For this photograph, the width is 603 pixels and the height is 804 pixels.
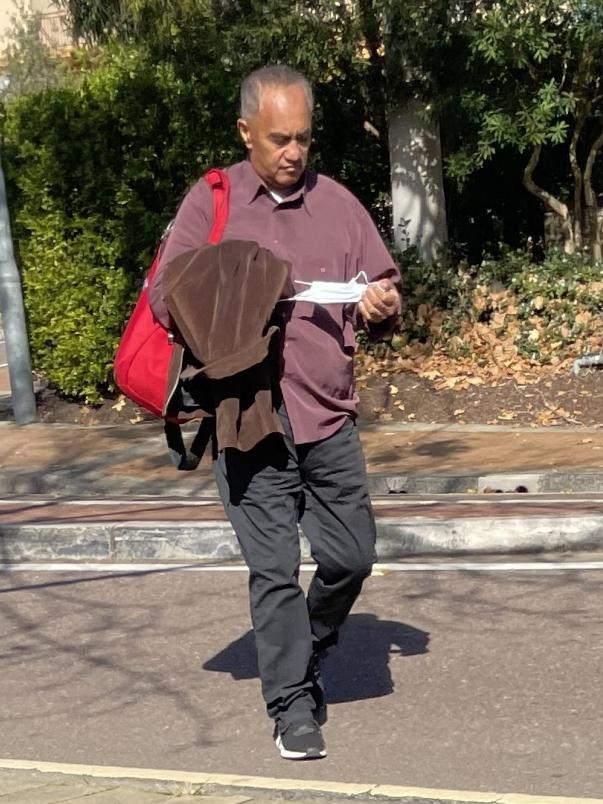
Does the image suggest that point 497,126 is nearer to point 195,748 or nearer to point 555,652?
point 555,652

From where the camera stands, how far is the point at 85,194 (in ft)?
43.2

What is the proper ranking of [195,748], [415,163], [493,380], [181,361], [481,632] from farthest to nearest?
[415,163]
[493,380]
[481,632]
[195,748]
[181,361]

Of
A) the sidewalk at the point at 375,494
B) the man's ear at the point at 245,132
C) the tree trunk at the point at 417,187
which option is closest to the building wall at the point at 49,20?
the tree trunk at the point at 417,187

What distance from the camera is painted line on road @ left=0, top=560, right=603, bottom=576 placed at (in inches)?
287

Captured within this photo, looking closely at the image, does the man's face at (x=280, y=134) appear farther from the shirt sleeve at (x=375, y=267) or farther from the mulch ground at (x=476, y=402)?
Answer: the mulch ground at (x=476, y=402)

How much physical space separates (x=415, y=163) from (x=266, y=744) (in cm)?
1100

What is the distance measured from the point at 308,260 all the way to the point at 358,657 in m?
1.79

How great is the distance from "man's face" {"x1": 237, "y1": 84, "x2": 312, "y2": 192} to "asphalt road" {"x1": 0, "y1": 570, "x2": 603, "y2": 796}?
1.73m

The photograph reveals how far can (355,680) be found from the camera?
18.4 ft

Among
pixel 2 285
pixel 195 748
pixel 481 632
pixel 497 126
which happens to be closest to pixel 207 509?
pixel 481 632

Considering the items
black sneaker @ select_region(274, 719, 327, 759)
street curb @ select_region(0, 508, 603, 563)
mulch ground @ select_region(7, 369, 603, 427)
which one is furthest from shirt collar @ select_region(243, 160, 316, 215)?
mulch ground @ select_region(7, 369, 603, 427)

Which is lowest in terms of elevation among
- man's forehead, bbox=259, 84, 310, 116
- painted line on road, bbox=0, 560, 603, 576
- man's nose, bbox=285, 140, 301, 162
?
painted line on road, bbox=0, 560, 603, 576

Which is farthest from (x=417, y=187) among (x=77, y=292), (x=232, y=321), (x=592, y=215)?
(x=232, y=321)

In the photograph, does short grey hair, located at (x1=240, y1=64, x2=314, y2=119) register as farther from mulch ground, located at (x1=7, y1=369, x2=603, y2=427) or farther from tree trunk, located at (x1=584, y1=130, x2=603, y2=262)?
tree trunk, located at (x1=584, y1=130, x2=603, y2=262)
